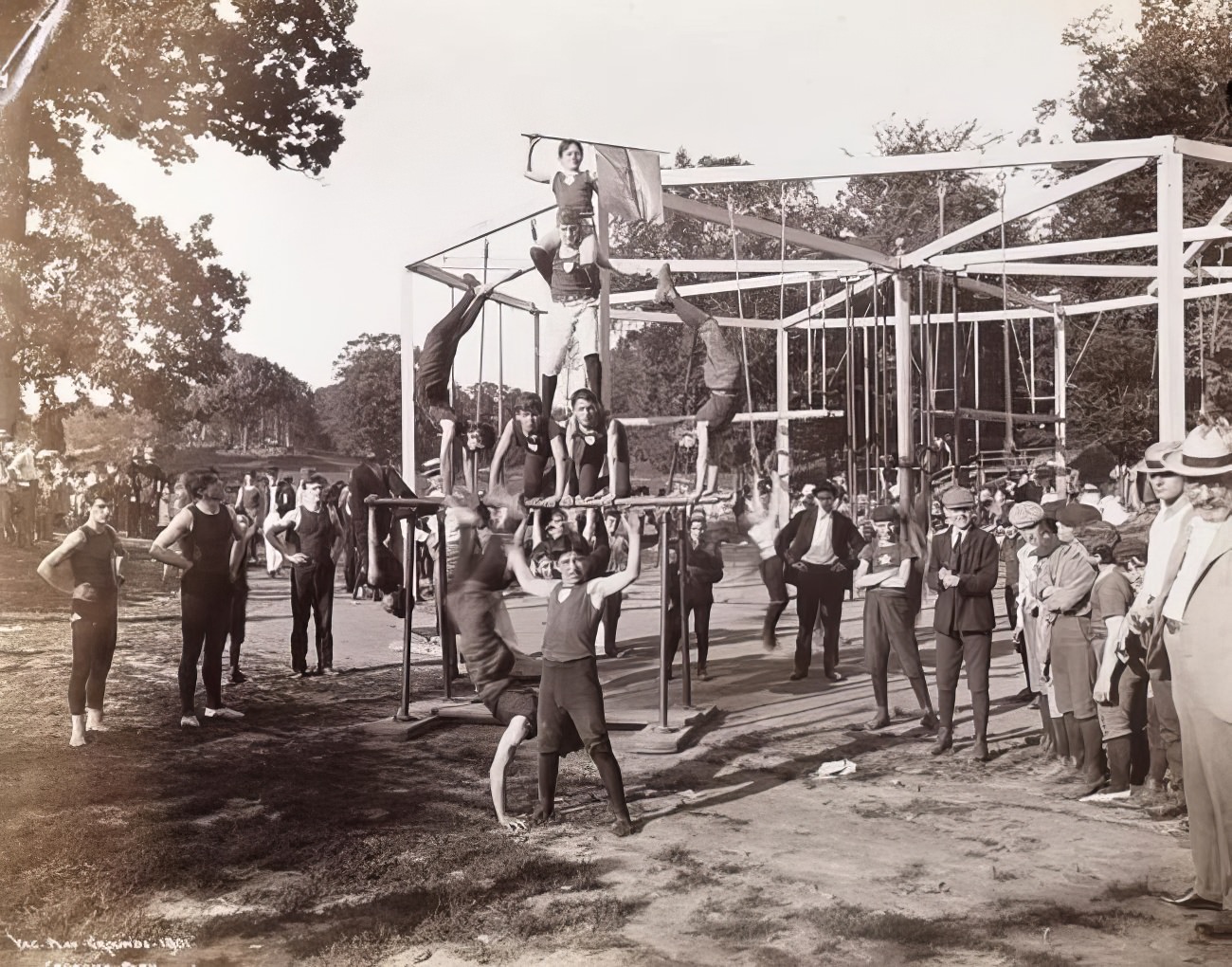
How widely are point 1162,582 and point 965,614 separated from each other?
188cm

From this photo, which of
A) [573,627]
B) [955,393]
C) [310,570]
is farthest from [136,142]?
[955,393]

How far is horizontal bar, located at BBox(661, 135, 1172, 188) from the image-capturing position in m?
6.46

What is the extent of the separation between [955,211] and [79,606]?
9.53m

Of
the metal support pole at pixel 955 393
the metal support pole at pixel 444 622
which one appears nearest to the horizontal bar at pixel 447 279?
the metal support pole at pixel 444 622

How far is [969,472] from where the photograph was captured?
10227 mm

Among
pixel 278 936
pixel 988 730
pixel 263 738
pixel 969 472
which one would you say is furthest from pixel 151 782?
pixel 969 472

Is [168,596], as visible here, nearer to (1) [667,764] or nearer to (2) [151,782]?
(2) [151,782]

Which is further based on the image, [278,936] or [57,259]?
[57,259]

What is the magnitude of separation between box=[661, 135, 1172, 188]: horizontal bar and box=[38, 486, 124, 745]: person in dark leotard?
364cm

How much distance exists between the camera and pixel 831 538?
28.6 feet

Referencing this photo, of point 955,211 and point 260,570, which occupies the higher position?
point 955,211

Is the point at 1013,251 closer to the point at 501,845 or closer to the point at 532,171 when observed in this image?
the point at 532,171

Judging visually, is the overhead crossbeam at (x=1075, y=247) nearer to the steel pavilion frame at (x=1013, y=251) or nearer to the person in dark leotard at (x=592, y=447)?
the steel pavilion frame at (x=1013, y=251)

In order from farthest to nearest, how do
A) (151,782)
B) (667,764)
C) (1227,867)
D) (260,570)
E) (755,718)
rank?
(260,570) < (755,718) < (667,764) < (151,782) < (1227,867)
